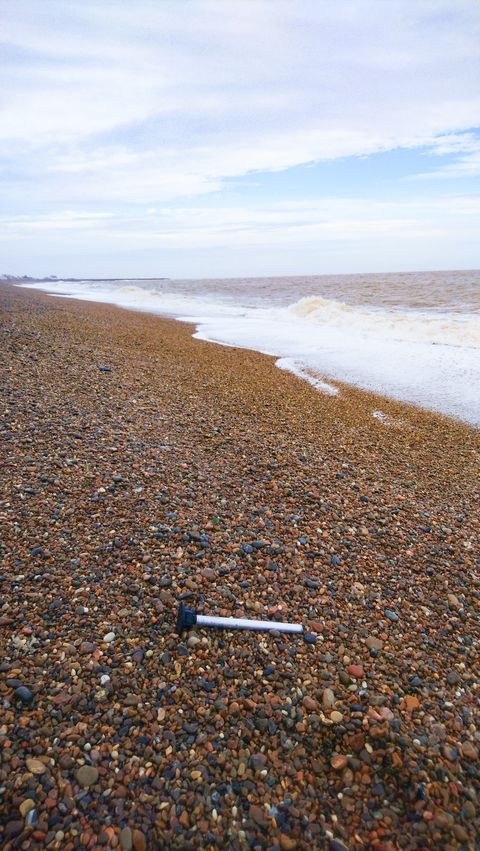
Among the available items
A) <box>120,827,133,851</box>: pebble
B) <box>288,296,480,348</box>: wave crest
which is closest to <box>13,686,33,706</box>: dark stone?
<box>120,827,133,851</box>: pebble

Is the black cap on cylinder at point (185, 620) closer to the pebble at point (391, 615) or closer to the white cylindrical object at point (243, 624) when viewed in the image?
the white cylindrical object at point (243, 624)

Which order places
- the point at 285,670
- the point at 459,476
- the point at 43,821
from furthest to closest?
the point at 459,476 → the point at 285,670 → the point at 43,821

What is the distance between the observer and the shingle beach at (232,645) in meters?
2.28

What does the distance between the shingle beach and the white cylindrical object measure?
0.20 ft

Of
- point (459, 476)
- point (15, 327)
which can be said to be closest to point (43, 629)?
point (459, 476)

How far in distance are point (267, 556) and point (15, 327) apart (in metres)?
10.6

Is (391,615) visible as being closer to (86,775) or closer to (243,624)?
(243,624)

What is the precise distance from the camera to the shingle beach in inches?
89.6

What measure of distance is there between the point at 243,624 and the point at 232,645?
170 millimetres

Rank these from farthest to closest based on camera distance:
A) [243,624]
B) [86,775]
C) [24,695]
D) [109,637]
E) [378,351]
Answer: [378,351]
[243,624]
[109,637]
[24,695]
[86,775]

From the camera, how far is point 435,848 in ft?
7.11

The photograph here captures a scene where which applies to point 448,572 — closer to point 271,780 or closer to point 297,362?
point 271,780

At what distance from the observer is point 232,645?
10.4 feet

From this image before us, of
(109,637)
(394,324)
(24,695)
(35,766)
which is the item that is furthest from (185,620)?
(394,324)
